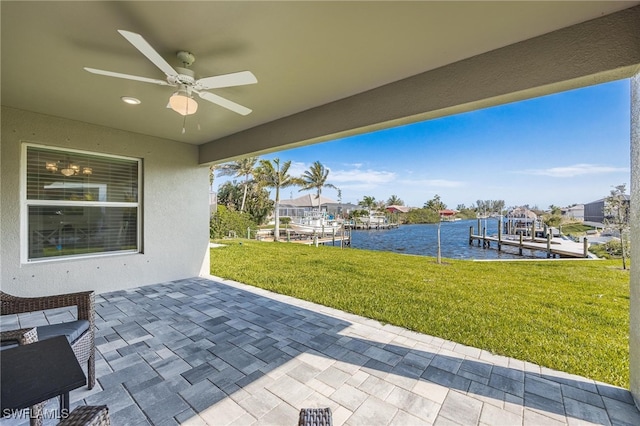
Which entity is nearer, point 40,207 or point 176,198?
point 40,207

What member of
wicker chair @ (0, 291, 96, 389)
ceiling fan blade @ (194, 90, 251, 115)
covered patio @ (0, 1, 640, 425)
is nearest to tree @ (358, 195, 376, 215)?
covered patio @ (0, 1, 640, 425)

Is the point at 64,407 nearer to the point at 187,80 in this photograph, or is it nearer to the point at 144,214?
the point at 187,80

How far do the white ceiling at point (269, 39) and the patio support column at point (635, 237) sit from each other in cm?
65

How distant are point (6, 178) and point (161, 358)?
3.36 meters

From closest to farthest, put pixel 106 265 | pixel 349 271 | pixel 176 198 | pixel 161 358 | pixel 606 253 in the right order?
1. pixel 161 358
2. pixel 106 265
3. pixel 176 198
4. pixel 349 271
5. pixel 606 253

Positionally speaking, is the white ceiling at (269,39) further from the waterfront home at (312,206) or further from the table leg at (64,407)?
the waterfront home at (312,206)

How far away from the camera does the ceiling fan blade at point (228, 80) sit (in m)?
1.98

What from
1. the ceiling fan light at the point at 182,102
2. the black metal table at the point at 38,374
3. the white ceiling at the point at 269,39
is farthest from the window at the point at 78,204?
the black metal table at the point at 38,374

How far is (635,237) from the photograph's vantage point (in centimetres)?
187

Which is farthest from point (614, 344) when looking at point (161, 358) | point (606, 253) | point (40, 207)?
point (606, 253)

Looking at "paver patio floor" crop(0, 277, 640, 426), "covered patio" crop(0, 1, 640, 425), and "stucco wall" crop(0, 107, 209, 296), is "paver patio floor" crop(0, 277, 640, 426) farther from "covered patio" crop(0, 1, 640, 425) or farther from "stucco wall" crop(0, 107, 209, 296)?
"stucco wall" crop(0, 107, 209, 296)

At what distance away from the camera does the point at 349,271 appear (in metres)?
6.45

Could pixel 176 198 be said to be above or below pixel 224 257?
above

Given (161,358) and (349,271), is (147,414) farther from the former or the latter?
(349,271)
